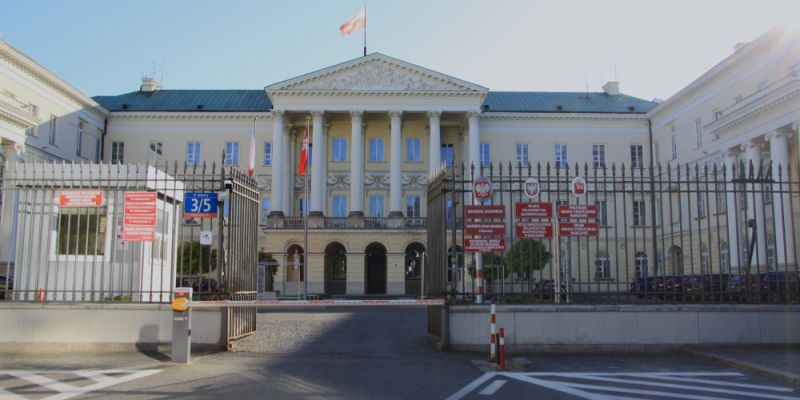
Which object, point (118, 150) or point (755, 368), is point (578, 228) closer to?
point (755, 368)

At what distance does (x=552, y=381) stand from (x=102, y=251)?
10048 millimetres

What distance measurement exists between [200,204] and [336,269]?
41596 mm

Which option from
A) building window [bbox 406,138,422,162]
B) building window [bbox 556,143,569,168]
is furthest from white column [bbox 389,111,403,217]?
building window [bbox 556,143,569,168]

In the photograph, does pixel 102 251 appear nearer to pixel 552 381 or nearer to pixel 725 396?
pixel 552 381

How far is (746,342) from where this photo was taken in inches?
565

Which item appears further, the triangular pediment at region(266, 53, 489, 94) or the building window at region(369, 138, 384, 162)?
the building window at region(369, 138, 384, 162)

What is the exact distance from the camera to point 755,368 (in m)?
11.5

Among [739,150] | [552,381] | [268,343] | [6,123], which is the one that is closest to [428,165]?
[739,150]

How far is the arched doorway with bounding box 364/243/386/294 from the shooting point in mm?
55906

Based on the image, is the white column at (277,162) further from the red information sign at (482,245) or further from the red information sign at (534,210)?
the red information sign at (534,210)

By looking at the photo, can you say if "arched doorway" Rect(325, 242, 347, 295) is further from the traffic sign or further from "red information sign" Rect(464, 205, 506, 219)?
the traffic sign

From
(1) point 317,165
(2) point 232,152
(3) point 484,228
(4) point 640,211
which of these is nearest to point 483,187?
(3) point 484,228

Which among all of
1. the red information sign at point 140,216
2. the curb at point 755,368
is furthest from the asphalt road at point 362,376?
the red information sign at point 140,216

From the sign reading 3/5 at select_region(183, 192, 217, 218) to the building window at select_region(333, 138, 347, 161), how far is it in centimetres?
4258
